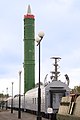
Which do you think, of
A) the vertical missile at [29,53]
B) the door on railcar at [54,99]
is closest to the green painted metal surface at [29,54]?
the vertical missile at [29,53]

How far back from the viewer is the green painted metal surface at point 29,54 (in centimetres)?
10338

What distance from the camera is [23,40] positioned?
107 meters

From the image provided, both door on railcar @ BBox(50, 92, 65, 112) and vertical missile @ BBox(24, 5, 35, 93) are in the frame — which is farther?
vertical missile @ BBox(24, 5, 35, 93)

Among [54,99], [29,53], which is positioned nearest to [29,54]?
[29,53]

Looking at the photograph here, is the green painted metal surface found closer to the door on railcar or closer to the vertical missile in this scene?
the vertical missile

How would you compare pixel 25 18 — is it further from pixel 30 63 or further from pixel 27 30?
pixel 30 63

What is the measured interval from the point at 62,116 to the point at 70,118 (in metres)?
3.29

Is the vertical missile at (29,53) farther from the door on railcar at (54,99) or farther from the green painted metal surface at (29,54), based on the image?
the door on railcar at (54,99)

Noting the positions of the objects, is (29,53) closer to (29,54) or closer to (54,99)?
(29,54)

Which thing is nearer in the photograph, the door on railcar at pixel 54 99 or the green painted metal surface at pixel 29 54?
the door on railcar at pixel 54 99

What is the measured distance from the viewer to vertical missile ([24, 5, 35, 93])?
103 m

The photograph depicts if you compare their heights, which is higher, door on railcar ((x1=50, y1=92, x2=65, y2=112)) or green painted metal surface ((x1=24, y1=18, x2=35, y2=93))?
green painted metal surface ((x1=24, y1=18, x2=35, y2=93))


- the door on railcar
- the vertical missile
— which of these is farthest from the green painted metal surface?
the door on railcar

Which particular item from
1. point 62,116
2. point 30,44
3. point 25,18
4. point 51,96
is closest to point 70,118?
point 62,116
